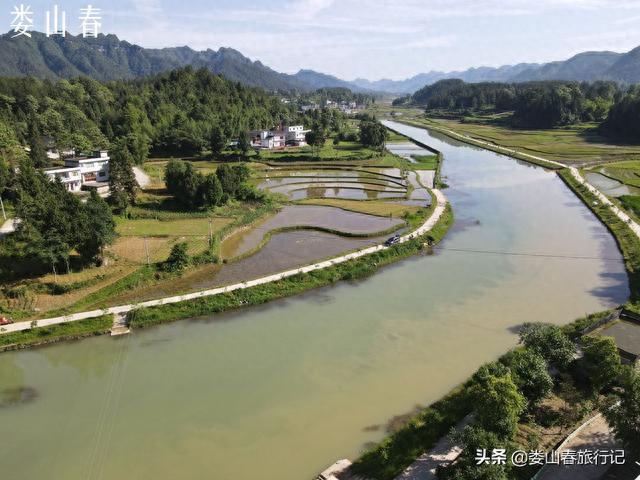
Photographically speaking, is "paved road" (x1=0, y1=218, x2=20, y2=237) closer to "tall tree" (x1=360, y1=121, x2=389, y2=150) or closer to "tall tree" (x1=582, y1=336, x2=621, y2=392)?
"tall tree" (x1=582, y1=336, x2=621, y2=392)

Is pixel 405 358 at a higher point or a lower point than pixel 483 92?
lower

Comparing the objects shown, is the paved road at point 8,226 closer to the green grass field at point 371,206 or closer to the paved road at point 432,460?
the green grass field at point 371,206

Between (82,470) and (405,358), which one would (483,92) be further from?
(82,470)

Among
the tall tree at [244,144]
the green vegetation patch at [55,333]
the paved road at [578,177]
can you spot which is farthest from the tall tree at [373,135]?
the green vegetation patch at [55,333]

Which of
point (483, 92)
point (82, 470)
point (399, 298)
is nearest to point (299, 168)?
point (399, 298)

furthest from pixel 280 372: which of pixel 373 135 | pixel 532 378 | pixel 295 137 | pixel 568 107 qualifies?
pixel 568 107
